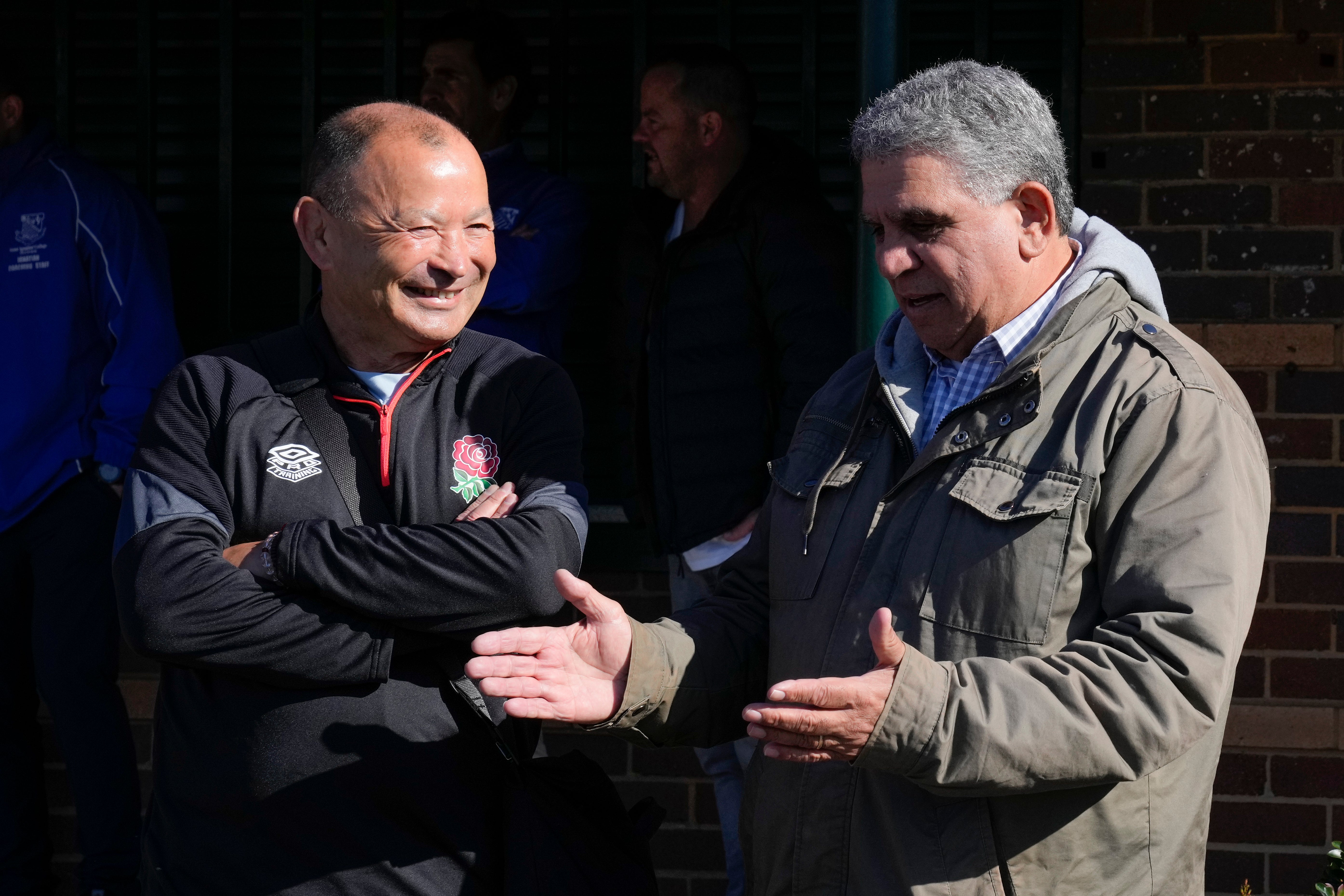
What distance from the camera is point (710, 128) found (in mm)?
3539

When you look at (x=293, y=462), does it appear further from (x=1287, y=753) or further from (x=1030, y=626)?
(x=1287, y=753)

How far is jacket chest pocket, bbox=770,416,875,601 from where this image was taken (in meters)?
2.00

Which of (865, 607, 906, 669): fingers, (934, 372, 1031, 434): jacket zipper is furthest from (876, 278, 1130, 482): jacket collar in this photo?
(865, 607, 906, 669): fingers

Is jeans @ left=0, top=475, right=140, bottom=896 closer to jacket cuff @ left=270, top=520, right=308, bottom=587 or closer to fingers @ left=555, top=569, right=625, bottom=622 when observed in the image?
jacket cuff @ left=270, top=520, right=308, bottom=587

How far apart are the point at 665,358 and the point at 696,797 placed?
1294mm

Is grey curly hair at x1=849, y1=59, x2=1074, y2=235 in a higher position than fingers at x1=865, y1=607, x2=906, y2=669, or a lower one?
higher

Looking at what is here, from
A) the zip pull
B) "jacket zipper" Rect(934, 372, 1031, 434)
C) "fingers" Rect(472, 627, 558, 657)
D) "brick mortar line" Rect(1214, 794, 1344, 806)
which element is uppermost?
"jacket zipper" Rect(934, 372, 1031, 434)

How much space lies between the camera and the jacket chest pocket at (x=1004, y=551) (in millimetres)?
1741

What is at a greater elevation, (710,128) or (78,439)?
(710,128)

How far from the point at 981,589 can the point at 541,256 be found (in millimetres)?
1947

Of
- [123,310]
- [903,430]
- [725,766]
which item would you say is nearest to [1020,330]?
[903,430]

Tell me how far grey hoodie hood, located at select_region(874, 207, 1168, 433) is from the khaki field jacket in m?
0.01

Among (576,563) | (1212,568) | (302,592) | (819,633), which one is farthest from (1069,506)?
(302,592)

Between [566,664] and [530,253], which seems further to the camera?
[530,253]
